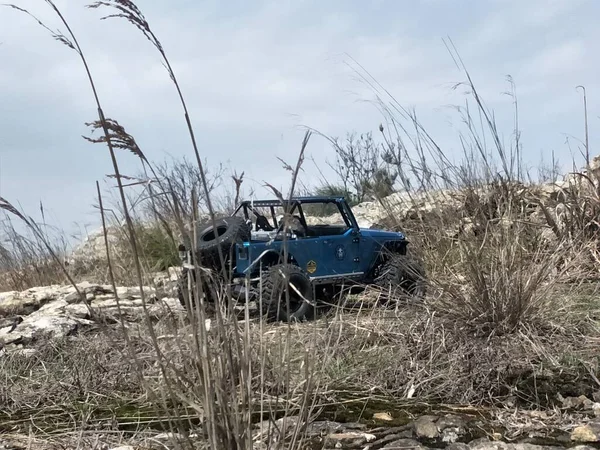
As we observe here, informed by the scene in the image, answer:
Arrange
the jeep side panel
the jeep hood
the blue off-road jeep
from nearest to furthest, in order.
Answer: the blue off-road jeep, the jeep side panel, the jeep hood

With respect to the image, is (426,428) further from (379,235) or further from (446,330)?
(379,235)

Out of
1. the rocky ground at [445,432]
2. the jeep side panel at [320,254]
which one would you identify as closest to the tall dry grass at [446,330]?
the rocky ground at [445,432]

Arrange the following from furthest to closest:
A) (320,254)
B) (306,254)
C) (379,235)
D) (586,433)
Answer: (379,235) → (320,254) → (306,254) → (586,433)

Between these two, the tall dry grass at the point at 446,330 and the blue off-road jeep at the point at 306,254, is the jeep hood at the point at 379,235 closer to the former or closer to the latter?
the blue off-road jeep at the point at 306,254

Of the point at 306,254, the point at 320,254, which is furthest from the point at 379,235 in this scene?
the point at 306,254

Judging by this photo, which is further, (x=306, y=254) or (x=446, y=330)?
(x=306, y=254)

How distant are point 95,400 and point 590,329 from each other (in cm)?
246

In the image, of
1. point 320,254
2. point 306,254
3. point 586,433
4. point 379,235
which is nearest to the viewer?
point 586,433

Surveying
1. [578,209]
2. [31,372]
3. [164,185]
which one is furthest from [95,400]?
[578,209]

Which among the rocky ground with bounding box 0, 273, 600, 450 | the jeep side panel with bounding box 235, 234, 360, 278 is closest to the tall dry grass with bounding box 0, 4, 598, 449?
the rocky ground with bounding box 0, 273, 600, 450

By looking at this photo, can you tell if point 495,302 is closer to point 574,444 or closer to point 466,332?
point 466,332

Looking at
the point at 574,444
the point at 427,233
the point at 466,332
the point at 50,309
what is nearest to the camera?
the point at 574,444

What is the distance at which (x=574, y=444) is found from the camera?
7.36 feet

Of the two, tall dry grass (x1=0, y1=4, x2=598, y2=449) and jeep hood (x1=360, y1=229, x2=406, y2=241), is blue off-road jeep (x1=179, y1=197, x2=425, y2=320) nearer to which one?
jeep hood (x1=360, y1=229, x2=406, y2=241)
